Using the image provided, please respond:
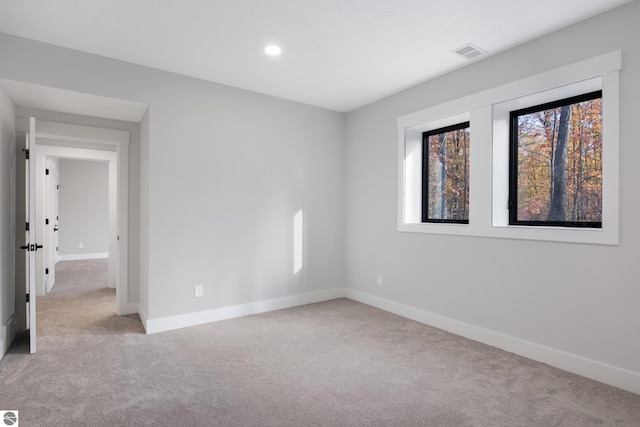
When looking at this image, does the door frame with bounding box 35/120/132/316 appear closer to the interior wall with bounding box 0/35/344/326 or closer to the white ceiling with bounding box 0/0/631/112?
the interior wall with bounding box 0/35/344/326

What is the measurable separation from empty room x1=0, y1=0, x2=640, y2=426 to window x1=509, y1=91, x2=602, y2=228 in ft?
0.06

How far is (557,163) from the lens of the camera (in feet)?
9.84

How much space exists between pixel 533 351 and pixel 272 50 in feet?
11.1

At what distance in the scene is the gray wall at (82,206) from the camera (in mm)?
8617

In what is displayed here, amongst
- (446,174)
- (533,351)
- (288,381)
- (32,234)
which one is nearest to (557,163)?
(446,174)

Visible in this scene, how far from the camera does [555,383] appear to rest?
8.14 ft

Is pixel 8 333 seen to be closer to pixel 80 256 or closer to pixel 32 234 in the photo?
pixel 32 234

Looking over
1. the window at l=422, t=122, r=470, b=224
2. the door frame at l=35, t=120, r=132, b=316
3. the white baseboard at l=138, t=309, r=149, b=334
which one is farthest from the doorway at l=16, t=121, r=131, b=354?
the window at l=422, t=122, r=470, b=224

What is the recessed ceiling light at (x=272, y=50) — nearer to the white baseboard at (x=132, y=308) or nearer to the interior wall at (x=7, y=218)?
the interior wall at (x=7, y=218)

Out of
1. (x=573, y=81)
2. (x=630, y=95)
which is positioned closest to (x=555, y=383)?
(x=630, y=95)

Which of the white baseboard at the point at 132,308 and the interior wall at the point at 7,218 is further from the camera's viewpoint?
the white baseboard at the point at 132,308

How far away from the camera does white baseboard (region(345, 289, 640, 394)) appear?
2416 millimetres
